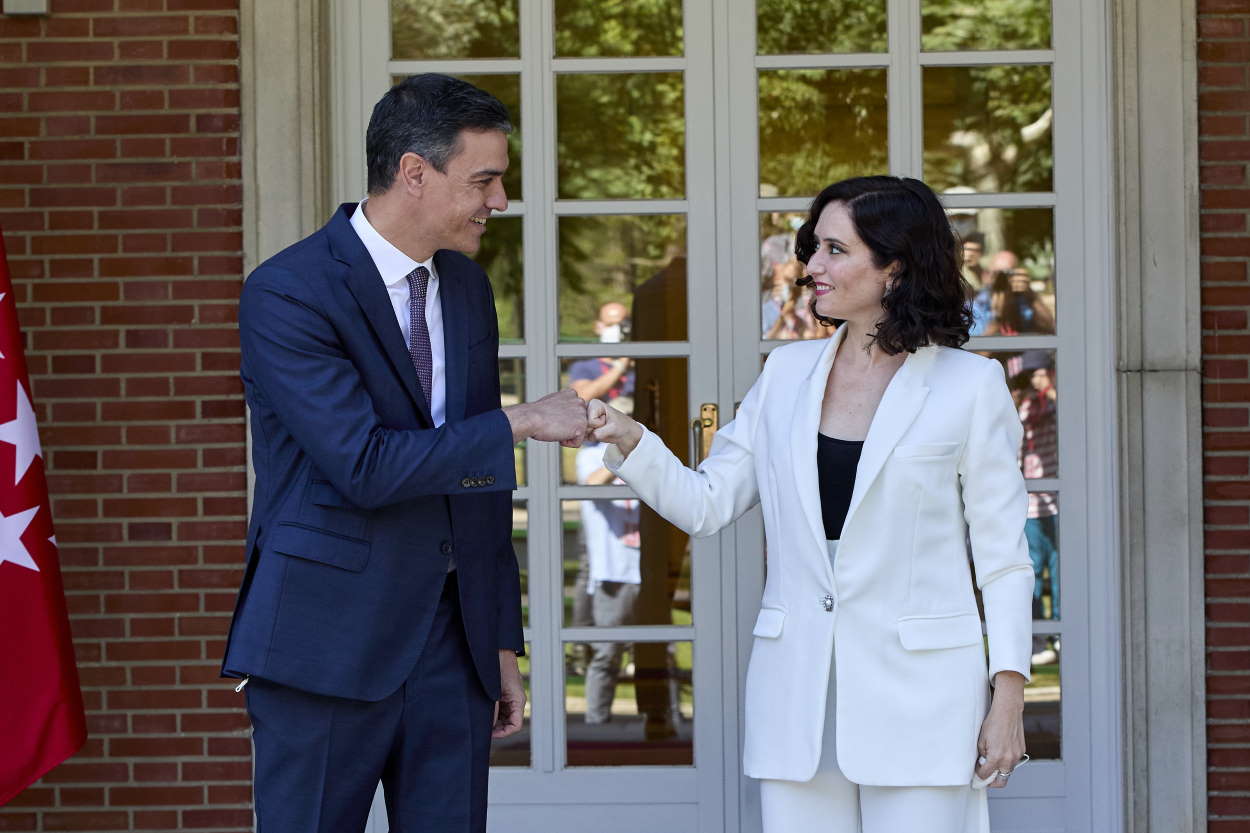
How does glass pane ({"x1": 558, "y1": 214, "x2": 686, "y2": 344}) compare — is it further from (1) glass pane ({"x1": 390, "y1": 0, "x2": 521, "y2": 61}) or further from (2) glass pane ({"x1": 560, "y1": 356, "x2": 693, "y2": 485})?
(1) glass pane ({"x1": 390, "y1": 0, "x2": 521, "y2": 61})

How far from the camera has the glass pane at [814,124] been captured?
13.8 feet

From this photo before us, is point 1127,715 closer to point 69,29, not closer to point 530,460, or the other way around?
point 530,460

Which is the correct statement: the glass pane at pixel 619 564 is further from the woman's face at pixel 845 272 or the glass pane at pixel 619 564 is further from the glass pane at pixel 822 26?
the woman's face at pixel 845 272

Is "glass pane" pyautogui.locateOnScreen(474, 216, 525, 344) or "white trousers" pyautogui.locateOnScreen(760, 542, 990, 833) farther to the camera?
"glass pane" pyautogui.locateOnScreen(474, 216, 525, 344)

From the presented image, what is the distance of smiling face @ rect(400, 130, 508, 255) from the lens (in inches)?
99.6

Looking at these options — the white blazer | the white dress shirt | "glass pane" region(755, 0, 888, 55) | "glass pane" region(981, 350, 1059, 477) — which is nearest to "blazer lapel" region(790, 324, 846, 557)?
the white blazer

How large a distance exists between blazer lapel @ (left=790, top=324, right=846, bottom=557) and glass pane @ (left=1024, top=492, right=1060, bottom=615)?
5.42 feet

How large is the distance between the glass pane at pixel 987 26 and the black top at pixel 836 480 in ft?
6.49

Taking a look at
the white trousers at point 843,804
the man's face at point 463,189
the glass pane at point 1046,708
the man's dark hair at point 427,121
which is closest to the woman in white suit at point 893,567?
the white trousers at point 843,804

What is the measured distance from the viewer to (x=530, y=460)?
4215 mm

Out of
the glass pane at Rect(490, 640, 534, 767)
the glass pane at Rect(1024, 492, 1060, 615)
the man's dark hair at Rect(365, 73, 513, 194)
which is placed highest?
the man's dark hair at Rect(365, 73, 513, 194)

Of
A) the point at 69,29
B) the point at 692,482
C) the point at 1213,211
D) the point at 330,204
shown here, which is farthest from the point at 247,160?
the point at 1213,211

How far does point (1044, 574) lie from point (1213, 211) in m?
1.07

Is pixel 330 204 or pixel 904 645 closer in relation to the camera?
pixel 904 645
